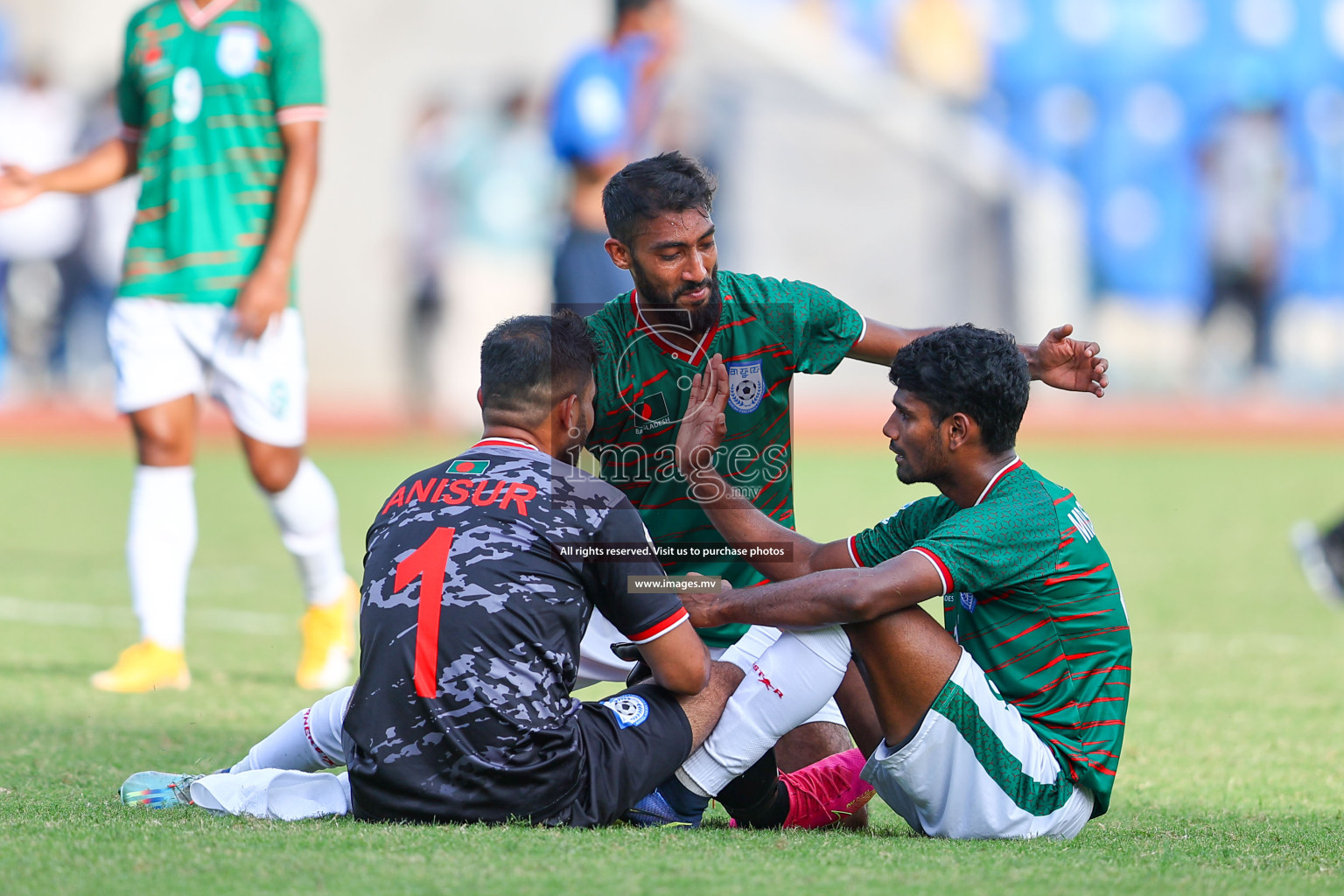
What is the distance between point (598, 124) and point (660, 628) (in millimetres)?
5457

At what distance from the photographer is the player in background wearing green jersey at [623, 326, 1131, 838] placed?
3.52 meters

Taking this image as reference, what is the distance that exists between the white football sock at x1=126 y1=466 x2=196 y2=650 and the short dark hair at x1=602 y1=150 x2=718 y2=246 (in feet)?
7.51

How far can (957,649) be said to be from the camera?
11.6 ft

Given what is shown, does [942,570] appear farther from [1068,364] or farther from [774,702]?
[1068,364]

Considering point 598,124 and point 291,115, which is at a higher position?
point 598,124

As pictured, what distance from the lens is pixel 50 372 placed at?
60.3 feet

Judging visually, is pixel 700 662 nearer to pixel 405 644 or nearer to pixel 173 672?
pixel 405 644

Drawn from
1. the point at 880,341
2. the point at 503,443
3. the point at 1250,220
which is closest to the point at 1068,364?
the point at 880,341

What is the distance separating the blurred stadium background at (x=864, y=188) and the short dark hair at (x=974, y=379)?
1444cm

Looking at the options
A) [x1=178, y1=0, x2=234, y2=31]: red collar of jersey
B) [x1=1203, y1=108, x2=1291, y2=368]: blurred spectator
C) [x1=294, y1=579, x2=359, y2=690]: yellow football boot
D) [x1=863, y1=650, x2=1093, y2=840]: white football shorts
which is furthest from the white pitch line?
[x1=1203, y1=108, x2=1291, y2=368]: blurred spectator

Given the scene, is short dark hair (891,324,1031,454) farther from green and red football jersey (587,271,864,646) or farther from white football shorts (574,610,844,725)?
white football shorts (574,610,844,725)

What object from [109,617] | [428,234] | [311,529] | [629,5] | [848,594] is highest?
[629,5]

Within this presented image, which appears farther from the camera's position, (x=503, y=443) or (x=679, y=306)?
(x=679, y=306)

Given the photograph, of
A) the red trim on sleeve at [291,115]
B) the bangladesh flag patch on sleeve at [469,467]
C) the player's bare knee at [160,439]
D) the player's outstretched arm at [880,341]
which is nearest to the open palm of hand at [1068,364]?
the player's outstretched arm at [880,341]
